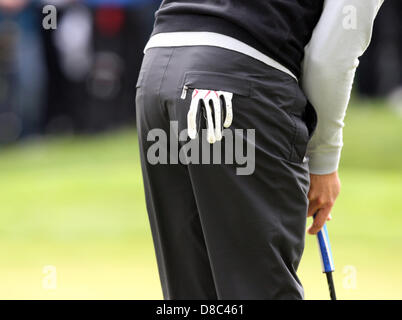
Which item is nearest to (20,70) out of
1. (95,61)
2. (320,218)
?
(95,61)

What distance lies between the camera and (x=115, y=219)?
7988 millimetres

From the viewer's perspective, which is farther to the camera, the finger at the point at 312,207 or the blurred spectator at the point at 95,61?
the blurred spectator at the point at 95,61

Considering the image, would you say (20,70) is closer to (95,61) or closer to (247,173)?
(95,61)

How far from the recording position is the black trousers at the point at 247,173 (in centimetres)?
235

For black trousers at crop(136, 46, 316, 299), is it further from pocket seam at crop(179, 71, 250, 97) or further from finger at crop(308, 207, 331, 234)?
finger at crop(308, 207, 331, 234)

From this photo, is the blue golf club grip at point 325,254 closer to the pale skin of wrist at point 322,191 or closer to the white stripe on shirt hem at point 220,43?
the pale skin of wrist at point 322,191

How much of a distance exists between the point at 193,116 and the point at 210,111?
0.05 meters

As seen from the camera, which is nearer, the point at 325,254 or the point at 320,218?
the point at 320,218

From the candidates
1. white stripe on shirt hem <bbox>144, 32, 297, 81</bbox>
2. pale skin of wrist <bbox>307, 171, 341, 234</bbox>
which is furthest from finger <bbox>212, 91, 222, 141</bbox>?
pale skin of wrist <bbox>307, 171, 341, 234</bbox>

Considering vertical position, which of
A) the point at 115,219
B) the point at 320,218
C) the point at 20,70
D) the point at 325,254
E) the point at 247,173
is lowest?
the point at 115,219

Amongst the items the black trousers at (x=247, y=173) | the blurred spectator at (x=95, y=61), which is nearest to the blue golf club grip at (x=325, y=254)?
the black trousers at (x=247, y=173)

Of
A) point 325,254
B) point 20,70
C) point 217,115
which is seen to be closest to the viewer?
point 217,115

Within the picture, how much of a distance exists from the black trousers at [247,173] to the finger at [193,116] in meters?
0.02

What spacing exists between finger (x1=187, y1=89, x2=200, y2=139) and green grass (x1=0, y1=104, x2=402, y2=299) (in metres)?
2.63
